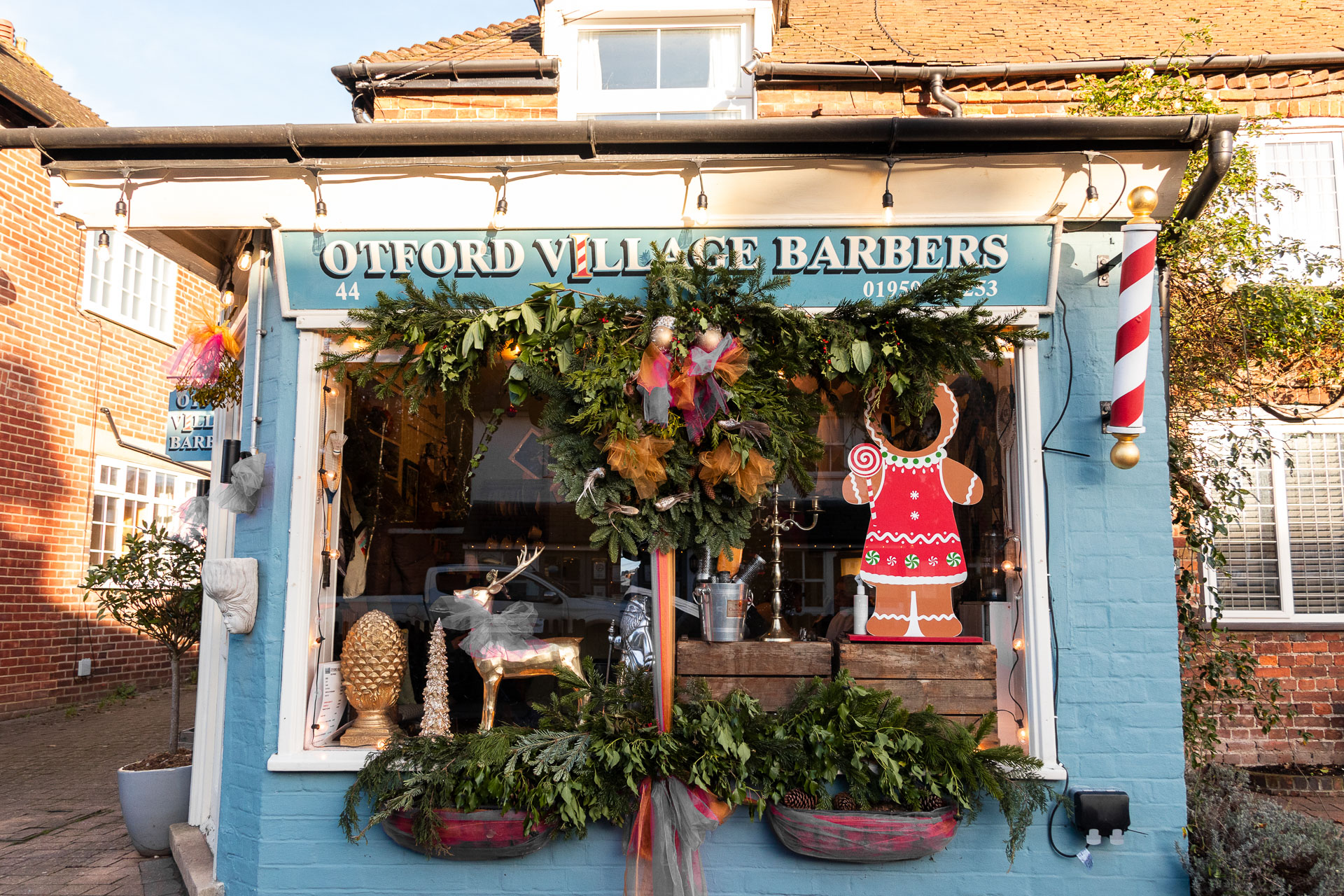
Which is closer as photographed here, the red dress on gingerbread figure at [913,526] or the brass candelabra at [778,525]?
the red dress on gingerbread figure at [913,526]

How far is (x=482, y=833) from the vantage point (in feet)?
13.6

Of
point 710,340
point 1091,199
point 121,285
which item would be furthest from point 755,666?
point 121,285

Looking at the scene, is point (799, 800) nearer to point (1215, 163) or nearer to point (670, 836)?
point (670, 836)

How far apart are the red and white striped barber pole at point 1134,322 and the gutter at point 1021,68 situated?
3502 mm

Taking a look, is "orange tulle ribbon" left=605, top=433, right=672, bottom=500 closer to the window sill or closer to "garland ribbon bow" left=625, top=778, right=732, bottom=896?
"garland ribbon bow" left=625, top=778, right=732, bottom=896

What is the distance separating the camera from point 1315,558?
23.8ft

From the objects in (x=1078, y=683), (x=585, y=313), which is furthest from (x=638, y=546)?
(x=1078, y=683)

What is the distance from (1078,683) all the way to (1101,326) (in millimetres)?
1809

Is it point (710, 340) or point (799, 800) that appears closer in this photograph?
point (799, 800)

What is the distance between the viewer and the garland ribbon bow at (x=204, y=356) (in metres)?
5.47

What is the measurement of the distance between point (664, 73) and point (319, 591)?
15.6 ft

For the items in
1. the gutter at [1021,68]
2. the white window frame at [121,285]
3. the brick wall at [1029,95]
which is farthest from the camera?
the white window frame at [121,285]

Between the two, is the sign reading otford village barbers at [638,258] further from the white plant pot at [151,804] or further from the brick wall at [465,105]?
the white plant pot at [151,804]

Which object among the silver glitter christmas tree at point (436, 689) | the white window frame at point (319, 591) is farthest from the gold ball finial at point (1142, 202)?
the silver glitter christmas tree at point (436, 689)
